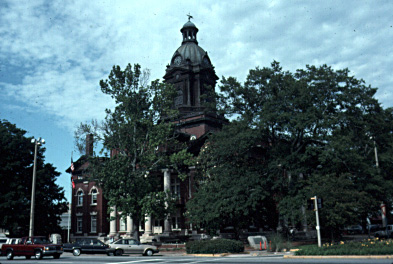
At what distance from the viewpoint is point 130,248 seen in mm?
33188

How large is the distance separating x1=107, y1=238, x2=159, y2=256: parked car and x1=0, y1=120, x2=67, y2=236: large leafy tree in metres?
18.4

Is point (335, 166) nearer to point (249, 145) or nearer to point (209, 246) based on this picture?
point (249, 145)

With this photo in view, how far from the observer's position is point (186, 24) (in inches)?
2435

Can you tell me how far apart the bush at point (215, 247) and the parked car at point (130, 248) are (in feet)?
12.3

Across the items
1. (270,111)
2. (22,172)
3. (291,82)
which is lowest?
(22,172)

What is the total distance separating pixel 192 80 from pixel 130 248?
3104cm

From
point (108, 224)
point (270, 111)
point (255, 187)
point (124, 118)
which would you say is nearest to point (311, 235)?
point (255, 187)

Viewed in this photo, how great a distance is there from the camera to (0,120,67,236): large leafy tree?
46.4 meters

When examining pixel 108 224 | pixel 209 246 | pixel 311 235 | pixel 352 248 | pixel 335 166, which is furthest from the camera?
pixel 108 224

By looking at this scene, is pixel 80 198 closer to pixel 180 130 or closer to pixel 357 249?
pixel 180 130

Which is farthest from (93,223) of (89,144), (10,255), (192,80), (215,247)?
(215,247)

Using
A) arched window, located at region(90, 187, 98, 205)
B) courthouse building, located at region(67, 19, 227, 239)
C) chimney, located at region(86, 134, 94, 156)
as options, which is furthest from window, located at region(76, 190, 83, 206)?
chimney, located at region(86, 134, 94, 156)

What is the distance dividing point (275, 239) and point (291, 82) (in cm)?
1496

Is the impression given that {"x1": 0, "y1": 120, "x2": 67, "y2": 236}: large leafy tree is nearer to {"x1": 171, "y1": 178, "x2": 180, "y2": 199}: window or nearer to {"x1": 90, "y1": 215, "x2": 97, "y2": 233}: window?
{"x1": 90, "y1": 215, "x2": 97, "y2": 233}: window
